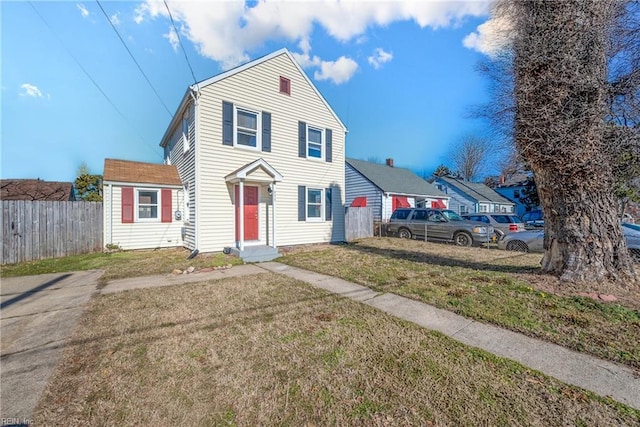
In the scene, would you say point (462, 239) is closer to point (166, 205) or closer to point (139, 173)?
point (166, 205)

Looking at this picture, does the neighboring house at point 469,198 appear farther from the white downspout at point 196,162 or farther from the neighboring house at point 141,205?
the neighboring house at point 141,205

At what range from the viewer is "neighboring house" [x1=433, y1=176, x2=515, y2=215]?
92.0 ft

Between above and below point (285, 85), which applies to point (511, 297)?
below

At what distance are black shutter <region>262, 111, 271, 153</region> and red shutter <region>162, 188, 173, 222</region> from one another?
4328 millimetres

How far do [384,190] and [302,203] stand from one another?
9.22m

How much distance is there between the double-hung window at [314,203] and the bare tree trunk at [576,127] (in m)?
8.12

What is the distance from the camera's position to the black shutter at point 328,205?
12305 millimetres

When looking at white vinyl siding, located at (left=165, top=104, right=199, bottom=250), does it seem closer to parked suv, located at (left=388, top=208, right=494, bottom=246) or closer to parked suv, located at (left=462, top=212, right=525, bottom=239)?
parked suv, located at (left=388, top=208, right=494, bottom=246)

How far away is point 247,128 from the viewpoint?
10062 millimetres

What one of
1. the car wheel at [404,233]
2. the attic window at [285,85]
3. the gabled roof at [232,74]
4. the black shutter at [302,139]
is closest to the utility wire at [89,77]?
the gabled roof at [232,74]

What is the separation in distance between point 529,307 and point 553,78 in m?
4.27

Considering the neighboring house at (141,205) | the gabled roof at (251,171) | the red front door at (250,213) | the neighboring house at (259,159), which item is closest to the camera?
the gabled roof at (251,171)

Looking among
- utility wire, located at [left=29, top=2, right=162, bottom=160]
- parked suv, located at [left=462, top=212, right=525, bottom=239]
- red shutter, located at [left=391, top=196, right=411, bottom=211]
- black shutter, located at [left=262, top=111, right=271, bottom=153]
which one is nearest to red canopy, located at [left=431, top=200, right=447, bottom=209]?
red shutter, located at [left=391, top=196, right=411, bottom=211]

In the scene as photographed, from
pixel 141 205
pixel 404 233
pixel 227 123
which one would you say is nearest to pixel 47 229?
pixel 141 205
